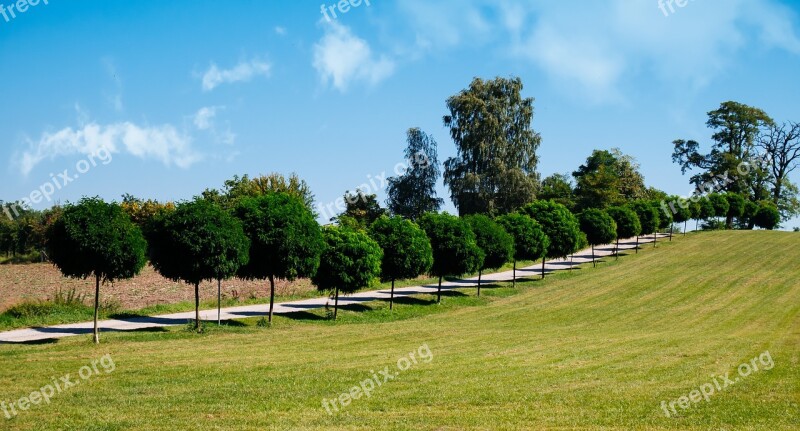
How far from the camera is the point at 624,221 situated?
73.6 metres

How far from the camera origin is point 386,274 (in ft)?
136

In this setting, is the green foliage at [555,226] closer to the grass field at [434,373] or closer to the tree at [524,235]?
the tree at [524,235]

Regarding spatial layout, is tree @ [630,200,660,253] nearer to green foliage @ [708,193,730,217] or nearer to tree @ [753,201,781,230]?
green foliage @ [708,193,730,217]

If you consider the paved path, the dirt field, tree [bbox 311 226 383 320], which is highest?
tree [bbox 311 226 383 320]

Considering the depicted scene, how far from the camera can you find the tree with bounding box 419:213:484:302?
4431 centimetres

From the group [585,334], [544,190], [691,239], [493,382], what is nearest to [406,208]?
[544,190]

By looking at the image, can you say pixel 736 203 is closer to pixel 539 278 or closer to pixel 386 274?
pixel 539 278

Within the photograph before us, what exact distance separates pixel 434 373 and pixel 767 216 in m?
96.8

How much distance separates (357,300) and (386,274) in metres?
4.86

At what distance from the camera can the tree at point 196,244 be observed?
29884 mm

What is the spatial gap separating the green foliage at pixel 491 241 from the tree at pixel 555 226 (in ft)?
30.8

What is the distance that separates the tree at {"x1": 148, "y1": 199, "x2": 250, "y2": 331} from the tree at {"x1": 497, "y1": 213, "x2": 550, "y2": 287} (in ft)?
87.4

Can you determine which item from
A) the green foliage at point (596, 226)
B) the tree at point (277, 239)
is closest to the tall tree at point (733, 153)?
the green foliage at point (596, 226)

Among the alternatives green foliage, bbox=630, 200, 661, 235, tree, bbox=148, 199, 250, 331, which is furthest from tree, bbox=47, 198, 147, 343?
green foliage, bbox=630, 200, 661, 235
